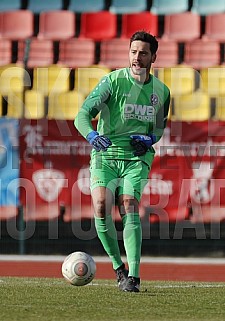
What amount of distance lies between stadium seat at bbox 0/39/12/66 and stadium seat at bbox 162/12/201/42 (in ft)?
9.46

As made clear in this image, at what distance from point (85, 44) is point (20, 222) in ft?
16.4

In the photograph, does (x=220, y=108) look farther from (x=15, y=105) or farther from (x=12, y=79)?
(x=12, y=79)

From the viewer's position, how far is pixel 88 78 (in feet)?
48.3

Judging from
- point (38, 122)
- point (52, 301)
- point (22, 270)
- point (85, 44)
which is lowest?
point (22, 270)

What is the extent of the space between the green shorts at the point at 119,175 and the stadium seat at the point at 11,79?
7.55 m

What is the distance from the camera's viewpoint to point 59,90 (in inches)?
589

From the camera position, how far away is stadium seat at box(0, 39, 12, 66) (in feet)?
52.1

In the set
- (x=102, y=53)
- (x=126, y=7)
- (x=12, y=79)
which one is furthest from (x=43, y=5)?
(x=12, y=79)

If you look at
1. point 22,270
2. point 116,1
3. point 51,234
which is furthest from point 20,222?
point 116,1

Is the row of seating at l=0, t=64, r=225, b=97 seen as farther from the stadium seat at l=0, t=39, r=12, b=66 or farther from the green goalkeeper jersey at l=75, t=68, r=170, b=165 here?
the green goalkeeper jersey at l=75, t=68, r=170, b=165

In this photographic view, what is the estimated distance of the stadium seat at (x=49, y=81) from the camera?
1491 cm

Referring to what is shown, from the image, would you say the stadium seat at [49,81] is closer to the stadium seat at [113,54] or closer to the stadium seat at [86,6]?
the stadium seat at [113,54]

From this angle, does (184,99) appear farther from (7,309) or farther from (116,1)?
(7,309)

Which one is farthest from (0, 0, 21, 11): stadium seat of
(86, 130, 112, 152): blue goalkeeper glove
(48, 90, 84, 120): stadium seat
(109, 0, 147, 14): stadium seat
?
(86, 130, 112, 152): blue goalkeeper glove
